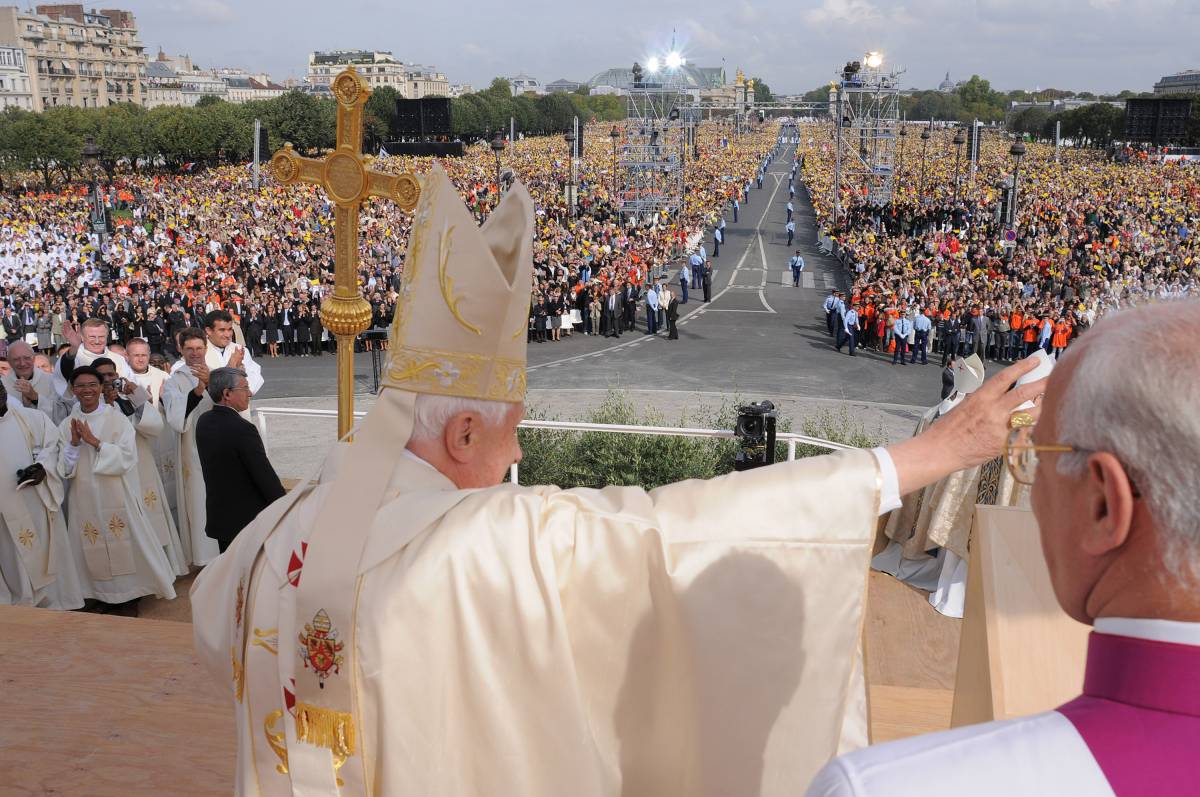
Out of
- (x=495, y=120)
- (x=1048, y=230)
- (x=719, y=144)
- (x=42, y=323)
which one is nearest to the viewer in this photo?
(x=42, y=323)

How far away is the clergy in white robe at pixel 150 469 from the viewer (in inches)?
227

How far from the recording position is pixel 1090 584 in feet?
3.10

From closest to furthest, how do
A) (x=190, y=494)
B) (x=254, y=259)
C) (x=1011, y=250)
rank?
1. (x=190, y=494)
2. (x=1011, y=250)
3. (x=254, y=259)

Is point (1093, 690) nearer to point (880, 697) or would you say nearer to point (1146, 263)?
point (880, 697)

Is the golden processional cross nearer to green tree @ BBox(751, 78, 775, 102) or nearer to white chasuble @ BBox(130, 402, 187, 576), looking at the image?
white chasuble @ BBox(130, 402, 187, 576)

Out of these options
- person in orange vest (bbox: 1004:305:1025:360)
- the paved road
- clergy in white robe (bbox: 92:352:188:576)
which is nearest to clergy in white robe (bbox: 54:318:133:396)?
clergy in white robe (bbox: 92:352:188:576)

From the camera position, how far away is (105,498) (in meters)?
5.42

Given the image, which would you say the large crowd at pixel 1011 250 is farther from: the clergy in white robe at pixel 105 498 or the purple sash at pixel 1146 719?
the purple sash at pixel 1146 719

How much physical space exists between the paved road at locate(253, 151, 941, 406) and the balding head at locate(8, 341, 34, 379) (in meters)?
8.27

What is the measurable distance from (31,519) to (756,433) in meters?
3.78

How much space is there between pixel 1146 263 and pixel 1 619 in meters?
23.2

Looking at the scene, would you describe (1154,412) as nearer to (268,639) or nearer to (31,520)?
(268,639)

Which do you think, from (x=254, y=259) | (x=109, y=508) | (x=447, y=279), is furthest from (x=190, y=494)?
(x=254, y=259)

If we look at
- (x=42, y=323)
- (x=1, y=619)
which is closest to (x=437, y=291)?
(x=1, y=619)
